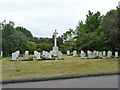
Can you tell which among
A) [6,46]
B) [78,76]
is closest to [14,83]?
[78,76]

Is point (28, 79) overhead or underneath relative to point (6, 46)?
underneath

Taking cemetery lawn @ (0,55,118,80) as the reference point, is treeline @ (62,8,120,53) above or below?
above

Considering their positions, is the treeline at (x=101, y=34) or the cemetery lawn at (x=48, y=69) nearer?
the cemetery lawn at (x=48, y=69)

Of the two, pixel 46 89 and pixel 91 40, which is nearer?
pixel 46 89

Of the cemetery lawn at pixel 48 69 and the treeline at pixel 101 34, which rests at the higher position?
the treeline at pixel 101 34

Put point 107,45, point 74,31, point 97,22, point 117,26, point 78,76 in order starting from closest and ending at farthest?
point 78,76 < point 117,26 < point 107,45 < point 97,22 < point 74,31

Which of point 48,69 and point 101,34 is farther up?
point 101,34

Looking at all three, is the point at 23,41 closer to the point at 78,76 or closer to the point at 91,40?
the point at 91,40

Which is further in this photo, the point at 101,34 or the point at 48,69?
the point at 101,34

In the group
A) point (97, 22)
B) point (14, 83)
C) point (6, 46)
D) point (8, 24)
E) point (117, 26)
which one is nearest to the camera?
point (14, 83)

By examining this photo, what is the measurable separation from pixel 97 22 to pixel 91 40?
7.51 meters

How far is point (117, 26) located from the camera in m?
14.3

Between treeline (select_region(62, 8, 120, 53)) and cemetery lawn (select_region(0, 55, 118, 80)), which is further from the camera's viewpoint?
treeline (select_region(62, 8, 120, 53))

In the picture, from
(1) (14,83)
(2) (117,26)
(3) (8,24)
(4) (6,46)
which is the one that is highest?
(3) (8,24)
